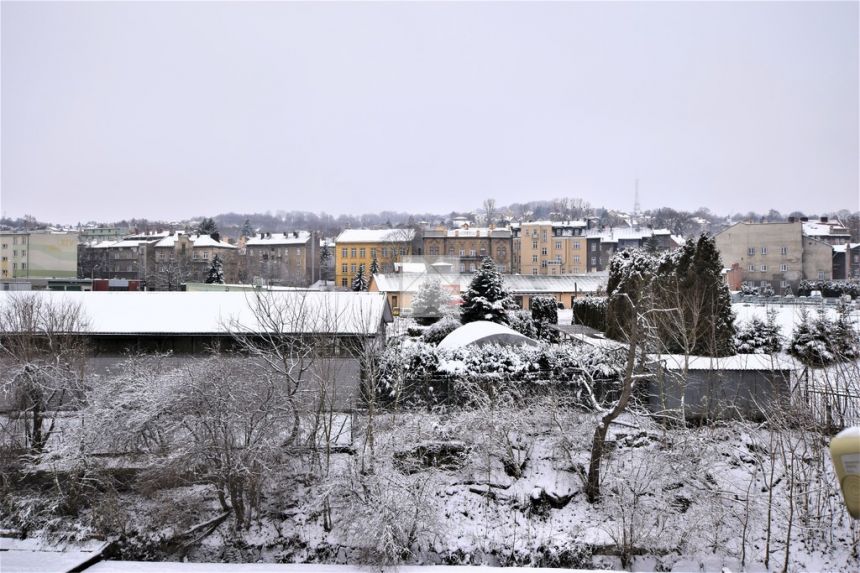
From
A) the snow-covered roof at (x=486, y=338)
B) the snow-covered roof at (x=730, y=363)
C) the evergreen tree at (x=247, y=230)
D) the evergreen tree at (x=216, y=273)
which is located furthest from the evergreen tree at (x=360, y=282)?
the snow-covered roof at (x=730, y=363)

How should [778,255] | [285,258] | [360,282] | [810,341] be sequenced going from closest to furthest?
[810,341]
[778,255]
[360,282]
[285,258]

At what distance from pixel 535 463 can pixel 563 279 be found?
30763 millimetres

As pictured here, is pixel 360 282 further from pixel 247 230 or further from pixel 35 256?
pixel 247 230

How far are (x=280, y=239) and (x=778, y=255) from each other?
4718cm

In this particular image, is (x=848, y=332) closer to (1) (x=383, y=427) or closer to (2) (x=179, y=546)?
(1) (x=383, y=427)

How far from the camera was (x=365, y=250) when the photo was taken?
53969 mm

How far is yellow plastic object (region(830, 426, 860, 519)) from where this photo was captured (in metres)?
2.62

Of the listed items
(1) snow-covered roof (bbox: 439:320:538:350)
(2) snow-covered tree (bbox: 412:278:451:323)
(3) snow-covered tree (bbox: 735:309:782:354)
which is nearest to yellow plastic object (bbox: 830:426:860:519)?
(1) snow-covered roof (bbox: 439:320:538:350)

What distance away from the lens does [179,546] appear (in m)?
10.8

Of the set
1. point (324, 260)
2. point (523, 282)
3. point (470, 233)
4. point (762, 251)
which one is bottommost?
point (523, 282)

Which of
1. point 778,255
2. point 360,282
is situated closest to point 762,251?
point 778,255

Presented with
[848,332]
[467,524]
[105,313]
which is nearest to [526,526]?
[467,524]

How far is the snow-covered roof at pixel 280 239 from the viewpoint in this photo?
60781 mm

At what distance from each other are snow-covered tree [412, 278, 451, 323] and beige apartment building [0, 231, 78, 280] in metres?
20.4
